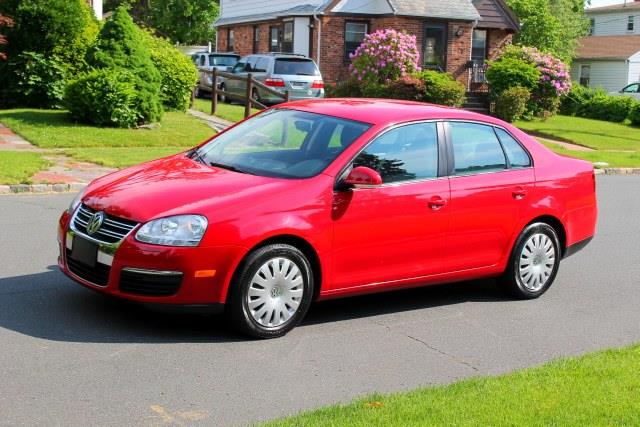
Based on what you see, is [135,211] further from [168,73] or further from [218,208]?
[168,73]

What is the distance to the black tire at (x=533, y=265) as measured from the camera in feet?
25.4

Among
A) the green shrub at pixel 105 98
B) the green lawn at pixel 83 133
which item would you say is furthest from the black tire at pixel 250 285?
the green shrub at pixel 105 98

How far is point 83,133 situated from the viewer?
17.9 meters

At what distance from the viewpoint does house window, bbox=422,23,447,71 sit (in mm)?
34688

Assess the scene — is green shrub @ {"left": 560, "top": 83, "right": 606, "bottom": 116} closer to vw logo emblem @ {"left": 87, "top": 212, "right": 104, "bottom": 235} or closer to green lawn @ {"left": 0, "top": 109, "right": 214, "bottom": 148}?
green lawn @ {"left": 0, "top": 109, "right": 214, "bottom": 148}

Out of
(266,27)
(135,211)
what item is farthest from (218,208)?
(266,27)

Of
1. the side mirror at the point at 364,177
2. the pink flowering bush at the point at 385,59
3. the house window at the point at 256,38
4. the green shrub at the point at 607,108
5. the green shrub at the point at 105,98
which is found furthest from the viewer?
the house window at the point at 256,38

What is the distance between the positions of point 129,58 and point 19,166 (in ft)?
20.5

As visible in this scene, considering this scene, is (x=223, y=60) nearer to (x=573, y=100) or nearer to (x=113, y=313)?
(x=573, y=100)

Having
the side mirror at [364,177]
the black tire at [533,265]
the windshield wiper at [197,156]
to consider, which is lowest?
the black tire at [533,265]

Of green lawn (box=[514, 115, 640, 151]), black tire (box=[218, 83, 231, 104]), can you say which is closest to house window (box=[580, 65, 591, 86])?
green lawn (box=[514, 115, 640, 151])

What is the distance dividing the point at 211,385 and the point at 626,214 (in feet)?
31.9

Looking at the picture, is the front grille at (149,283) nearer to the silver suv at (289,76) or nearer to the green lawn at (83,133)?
the green lawn at (83,133)

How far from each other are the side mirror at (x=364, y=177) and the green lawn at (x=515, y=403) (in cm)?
165
